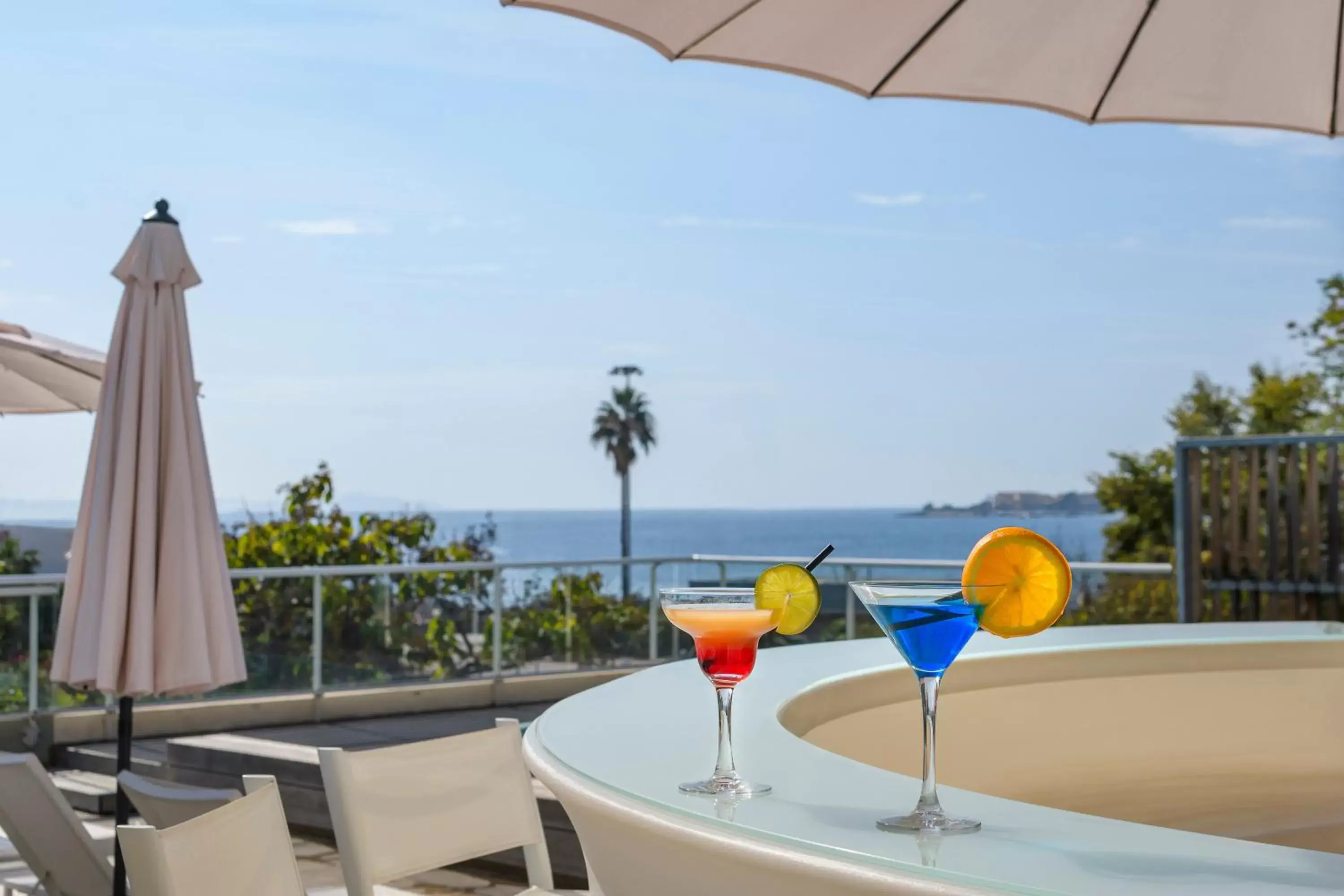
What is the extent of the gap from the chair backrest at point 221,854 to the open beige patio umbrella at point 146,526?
2.45 metres

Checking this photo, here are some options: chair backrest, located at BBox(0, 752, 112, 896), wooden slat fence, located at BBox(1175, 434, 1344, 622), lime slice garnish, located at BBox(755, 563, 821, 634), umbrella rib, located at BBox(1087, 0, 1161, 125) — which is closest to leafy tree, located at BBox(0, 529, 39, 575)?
chair backrest, located at BBox(0, 752, 112, 896)

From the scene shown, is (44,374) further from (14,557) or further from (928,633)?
(928,633)

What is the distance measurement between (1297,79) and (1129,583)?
234 inches

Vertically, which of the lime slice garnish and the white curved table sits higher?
the lime slice garnish

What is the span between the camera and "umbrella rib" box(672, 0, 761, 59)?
2.32m

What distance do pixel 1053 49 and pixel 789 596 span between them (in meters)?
1.29

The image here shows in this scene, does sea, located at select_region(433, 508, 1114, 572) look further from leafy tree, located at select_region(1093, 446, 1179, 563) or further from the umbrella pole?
the umbrella pole

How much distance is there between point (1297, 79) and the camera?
2471mm

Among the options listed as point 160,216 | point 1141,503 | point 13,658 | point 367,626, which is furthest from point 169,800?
point 1141,503

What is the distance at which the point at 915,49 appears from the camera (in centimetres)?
242

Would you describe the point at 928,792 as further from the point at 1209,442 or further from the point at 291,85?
the point at 291,85

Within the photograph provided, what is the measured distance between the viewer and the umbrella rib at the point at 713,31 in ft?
7.63

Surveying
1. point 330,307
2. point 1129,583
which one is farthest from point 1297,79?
point 330,307

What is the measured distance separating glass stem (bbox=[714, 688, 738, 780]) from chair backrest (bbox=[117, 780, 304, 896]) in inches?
28.8
